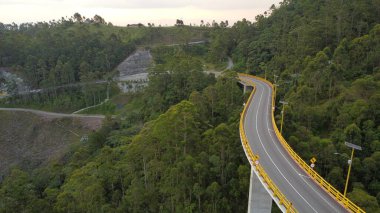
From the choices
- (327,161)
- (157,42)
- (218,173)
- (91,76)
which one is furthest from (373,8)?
(157,42)

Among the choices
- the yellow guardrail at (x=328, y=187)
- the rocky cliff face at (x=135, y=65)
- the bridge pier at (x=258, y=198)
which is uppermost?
the rocky cliff face at (x=135, y=65)

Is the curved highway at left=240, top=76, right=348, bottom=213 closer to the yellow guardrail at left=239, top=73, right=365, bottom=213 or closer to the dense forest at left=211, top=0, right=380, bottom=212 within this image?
the yellow guardrail at left=239, top=73, right=365, bottom=213

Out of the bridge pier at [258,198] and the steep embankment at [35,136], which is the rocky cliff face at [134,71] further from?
the bridge pier at [258,198]

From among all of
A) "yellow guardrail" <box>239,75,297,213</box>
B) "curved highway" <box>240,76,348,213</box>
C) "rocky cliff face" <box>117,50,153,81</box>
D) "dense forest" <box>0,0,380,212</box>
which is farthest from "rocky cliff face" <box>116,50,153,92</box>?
"yellow guardrail" <box>239,75,297,213</box>

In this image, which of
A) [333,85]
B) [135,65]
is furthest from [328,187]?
[135,65]

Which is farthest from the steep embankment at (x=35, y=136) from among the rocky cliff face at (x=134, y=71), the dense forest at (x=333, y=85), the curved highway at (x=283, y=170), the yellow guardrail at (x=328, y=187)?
the yellow guardrail at (x=328, y=187)
